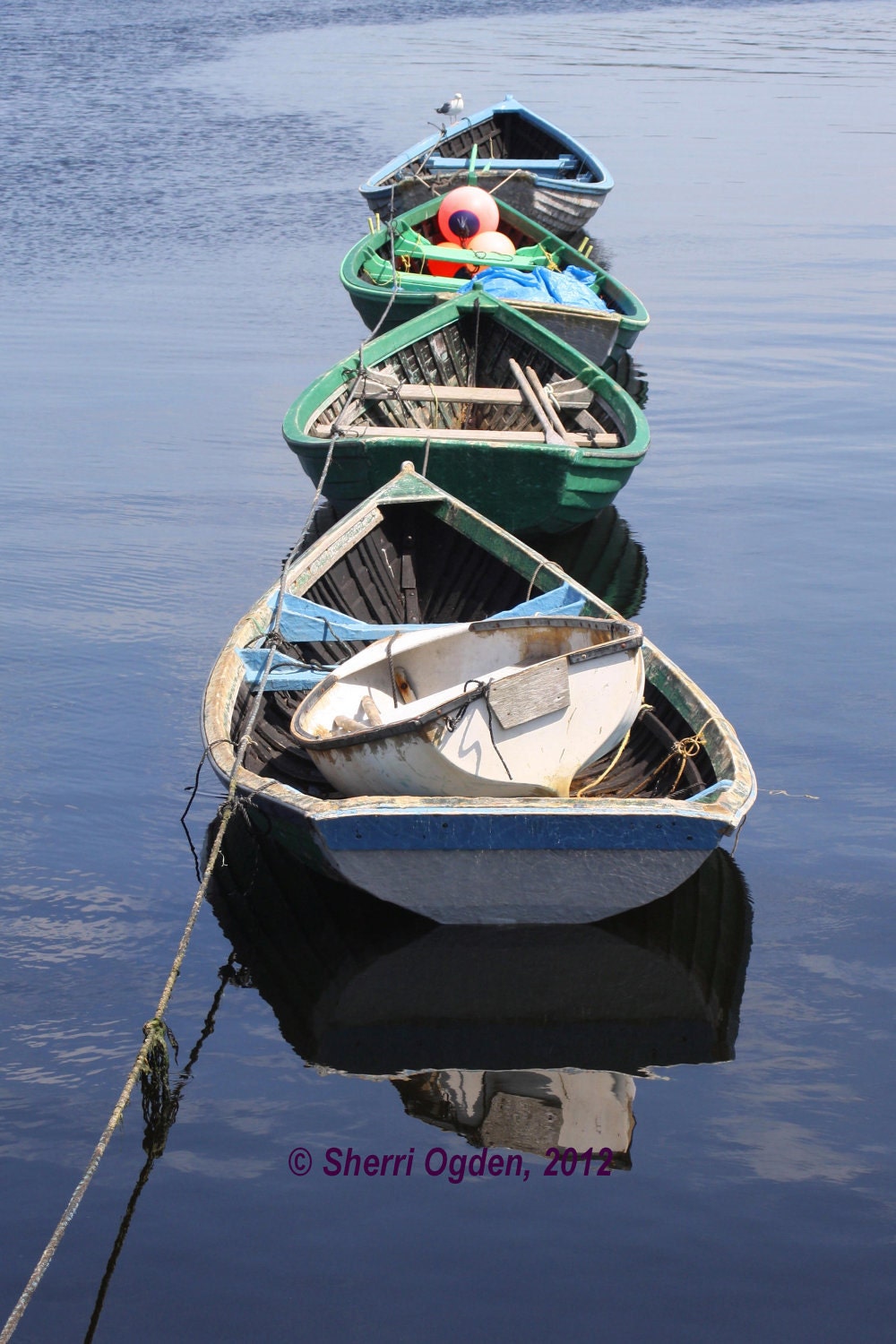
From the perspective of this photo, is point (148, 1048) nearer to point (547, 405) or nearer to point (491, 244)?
point (547, 405)

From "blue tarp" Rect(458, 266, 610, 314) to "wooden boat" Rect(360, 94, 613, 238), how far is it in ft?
13.8

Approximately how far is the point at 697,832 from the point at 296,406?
6.66 m

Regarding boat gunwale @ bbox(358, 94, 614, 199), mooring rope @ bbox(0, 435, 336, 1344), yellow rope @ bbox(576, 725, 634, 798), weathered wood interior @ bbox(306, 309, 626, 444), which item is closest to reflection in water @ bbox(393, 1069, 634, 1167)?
mooring rope @ bbox(0, 435, 336, 1344)

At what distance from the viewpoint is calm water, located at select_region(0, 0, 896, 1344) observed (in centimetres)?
482

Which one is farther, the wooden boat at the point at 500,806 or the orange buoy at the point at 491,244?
the orange buoy at the point at 491,244

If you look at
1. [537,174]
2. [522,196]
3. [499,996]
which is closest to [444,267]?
[522,196]

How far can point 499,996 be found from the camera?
620 cm

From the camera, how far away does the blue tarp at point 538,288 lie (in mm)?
14062

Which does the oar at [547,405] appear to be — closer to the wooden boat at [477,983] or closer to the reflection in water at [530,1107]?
the wooden boat at [477,983]

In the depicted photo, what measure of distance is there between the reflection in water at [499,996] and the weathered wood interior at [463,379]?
5.45 meters

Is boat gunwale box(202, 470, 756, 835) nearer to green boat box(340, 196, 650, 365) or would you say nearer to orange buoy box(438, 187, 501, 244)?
green boat box(340, 196, 650, 365)

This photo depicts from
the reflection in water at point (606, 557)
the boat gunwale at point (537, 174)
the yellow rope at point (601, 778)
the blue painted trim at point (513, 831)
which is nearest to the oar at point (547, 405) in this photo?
the reflection in water at point (606, 557)

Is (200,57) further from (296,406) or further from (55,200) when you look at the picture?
(296,406)

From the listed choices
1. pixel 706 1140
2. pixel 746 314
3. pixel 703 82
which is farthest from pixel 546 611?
pixel 703 82
